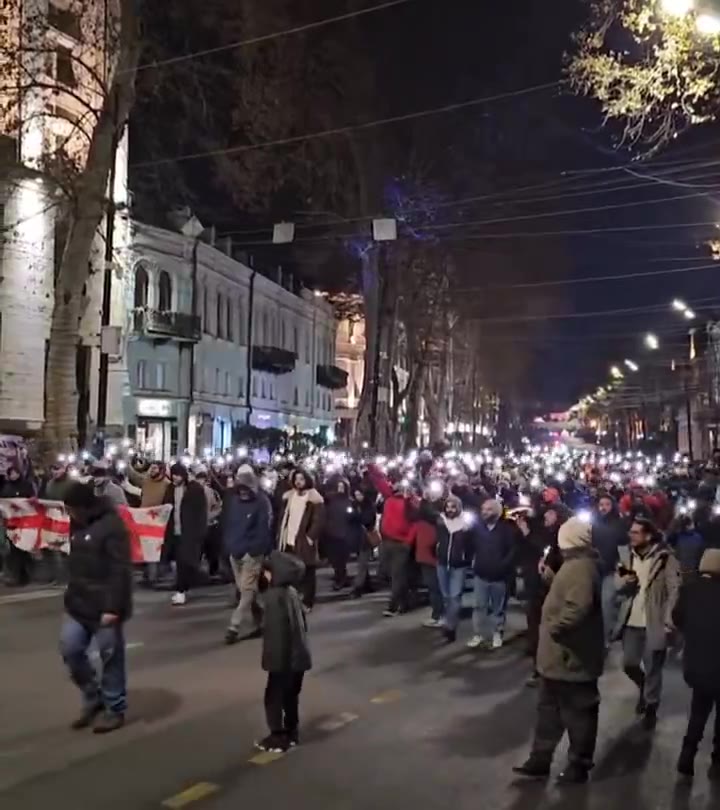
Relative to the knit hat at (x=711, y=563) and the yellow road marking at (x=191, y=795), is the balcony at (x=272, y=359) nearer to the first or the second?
the knit hat at (x=711, y=563)

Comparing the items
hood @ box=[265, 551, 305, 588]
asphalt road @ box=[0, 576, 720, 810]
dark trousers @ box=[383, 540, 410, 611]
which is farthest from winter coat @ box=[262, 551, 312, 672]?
dark trousers @ box=[383, 540, 410, 611]

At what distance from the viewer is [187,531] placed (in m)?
15.1

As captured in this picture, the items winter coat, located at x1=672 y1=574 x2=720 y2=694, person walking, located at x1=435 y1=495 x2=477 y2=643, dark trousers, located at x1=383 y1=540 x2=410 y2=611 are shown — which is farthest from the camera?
dark trousers, located at x1=383 y1=540 x2=410 y2=611

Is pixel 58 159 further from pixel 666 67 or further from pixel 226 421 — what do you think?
pixel 226 421

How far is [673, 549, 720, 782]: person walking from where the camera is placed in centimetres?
736

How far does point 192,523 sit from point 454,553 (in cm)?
400

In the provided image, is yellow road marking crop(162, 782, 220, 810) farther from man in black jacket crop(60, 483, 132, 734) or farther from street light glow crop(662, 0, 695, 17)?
street light glow crop(662, 0, 695, 17)

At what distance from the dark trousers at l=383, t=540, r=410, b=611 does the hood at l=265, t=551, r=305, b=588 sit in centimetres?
637

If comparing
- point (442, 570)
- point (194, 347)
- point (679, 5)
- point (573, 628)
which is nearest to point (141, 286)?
point (194, 347)

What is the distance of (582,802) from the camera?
682 centimetres

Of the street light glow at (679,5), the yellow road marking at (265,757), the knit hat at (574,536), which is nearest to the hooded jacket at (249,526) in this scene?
the yellow road marking at (265,757)

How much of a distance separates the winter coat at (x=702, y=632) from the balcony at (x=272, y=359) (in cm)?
5381

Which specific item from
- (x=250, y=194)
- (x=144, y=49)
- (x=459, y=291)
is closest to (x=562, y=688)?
(x=144, y=49)

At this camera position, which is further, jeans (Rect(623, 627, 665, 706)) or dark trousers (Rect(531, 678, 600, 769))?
jeans (Rect(623, 627, 665, 706))
